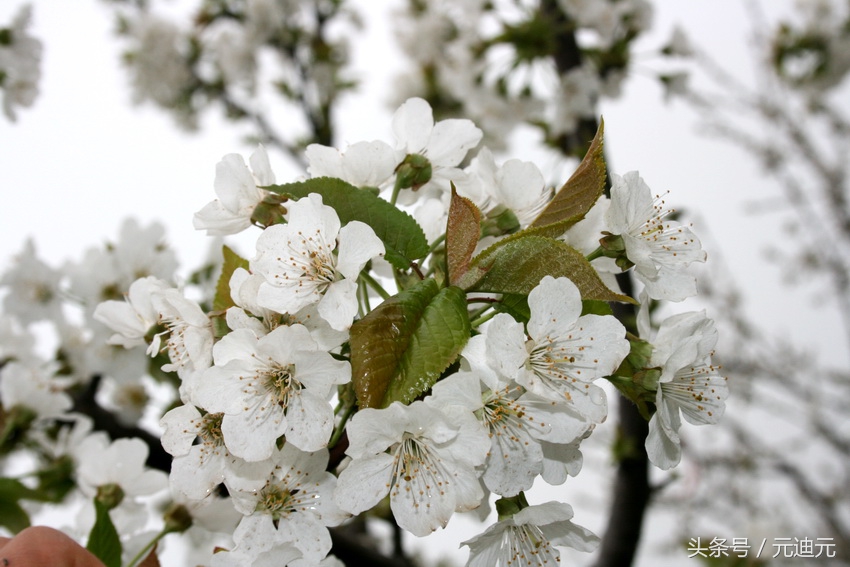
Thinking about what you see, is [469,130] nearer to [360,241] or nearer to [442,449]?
[360,241]

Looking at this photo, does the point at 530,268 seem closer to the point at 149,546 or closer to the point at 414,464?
the point at 414,464

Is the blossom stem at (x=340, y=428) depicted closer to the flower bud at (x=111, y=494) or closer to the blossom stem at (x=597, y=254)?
the blossom stem at (x=597, y=254)

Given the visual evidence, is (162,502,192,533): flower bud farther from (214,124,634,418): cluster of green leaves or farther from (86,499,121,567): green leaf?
(214,124,634,418): cluster of green leaves

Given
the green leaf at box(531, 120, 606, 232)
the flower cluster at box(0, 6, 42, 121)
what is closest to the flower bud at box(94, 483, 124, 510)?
the green leaf at box(531, 120, 606, 232)

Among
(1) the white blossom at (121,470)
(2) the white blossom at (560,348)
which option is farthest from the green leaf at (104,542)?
(2) the white blossom at (560,348)

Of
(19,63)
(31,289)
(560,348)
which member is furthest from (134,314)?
(19,63)

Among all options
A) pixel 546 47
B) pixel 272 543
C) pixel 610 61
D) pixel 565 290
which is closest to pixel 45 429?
pixel 272 543
